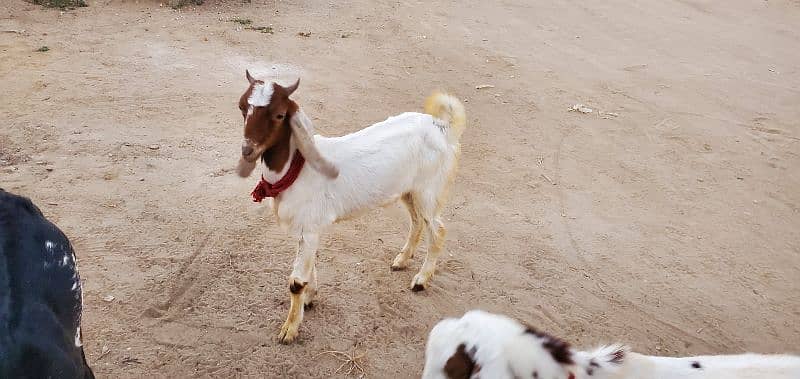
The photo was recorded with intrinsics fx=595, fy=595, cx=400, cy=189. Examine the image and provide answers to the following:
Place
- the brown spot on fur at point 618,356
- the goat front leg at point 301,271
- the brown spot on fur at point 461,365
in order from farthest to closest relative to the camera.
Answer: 1. the goat front leg at point 301,271
2. the brown spot on fur at point 618,356
3. the brown spot on fur at point 461,365

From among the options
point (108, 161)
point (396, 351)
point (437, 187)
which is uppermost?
point (437, 187)

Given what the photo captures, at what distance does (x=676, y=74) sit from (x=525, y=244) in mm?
5630

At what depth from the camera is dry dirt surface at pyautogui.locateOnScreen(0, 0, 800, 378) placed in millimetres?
4414

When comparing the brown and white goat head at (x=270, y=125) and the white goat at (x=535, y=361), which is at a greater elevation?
the brown and white goat head at (x=270, y=125)

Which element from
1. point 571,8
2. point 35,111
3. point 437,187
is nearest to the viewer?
point 437,187

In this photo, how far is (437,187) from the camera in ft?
14.9

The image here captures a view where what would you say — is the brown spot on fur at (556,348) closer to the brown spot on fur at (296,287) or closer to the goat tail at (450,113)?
the brown spot on fur at (296,287)

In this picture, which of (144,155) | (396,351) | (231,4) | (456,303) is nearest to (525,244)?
(456,303)

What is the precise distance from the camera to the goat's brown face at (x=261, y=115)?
3512 mm

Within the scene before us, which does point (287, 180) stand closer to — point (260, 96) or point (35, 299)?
point (260, 96)

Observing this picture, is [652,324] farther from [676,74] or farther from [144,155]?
[676,74]

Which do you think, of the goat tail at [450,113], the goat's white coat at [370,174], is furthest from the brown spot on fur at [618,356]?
the goat tail at [450,113]

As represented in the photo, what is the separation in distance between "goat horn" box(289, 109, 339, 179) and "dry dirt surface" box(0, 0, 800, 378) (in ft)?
4.03

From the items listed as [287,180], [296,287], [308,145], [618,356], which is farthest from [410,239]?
[618,356]
